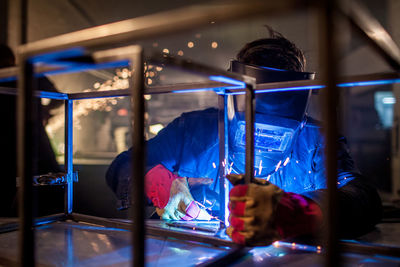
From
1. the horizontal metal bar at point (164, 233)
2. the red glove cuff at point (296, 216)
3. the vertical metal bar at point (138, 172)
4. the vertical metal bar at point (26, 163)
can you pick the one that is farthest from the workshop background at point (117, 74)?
the vertical metal bar at point (138, 172)

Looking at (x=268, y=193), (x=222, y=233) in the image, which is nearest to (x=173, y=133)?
(x=222, y=233)

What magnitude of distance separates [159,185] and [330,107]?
4.52 feet

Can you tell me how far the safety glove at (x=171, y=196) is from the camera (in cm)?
160

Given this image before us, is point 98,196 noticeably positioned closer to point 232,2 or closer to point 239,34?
point 239,34

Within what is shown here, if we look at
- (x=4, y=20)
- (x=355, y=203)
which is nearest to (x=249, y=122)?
(x=355, y=203)

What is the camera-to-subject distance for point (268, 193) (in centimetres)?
77

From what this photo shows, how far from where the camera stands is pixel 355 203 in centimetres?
124

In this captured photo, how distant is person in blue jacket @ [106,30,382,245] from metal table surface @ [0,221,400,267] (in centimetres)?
8

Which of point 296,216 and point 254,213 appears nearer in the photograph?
point 254,213

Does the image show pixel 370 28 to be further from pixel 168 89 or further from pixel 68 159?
pixel 68 159

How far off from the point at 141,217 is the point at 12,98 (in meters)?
1.73

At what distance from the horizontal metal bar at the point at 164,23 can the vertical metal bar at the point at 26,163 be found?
70mm

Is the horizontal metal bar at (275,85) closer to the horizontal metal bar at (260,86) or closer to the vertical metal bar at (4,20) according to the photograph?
the horizontal metal bar at (260,86)

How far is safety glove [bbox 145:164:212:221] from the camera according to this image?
62.9 inches
